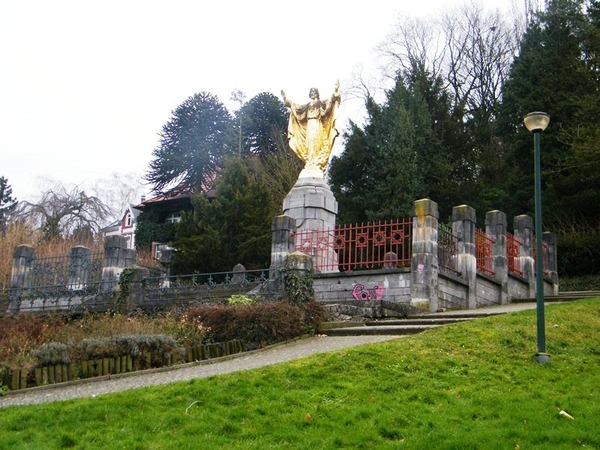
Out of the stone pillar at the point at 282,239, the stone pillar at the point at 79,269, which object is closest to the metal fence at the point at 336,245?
the stone pillar at the point at 282,239

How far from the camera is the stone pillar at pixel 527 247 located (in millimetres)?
23203

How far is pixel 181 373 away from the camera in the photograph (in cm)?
1163

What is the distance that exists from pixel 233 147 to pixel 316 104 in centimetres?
2749

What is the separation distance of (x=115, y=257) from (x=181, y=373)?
1111 cm

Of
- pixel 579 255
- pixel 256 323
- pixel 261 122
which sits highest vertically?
pixel 261 122

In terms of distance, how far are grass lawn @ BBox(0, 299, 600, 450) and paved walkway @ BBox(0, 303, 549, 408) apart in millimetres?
887

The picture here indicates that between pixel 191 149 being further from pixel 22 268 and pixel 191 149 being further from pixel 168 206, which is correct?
pixel 22 268

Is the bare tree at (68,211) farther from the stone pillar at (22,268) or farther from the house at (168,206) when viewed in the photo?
the stone pillar at (22,268)

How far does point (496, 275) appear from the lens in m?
21.5

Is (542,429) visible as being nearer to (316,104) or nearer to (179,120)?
(316,104)

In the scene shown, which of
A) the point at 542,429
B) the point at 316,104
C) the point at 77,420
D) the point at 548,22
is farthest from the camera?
the point at 548,22

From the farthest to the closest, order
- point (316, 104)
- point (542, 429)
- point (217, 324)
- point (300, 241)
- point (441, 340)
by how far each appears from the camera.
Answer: point (316, 104)
point (300, 241)
point (217, 324)
point (441, 340)
point (542, 429)

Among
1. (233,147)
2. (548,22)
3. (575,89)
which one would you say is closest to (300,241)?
(575,89)

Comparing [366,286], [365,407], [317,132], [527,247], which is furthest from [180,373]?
[527,247]
